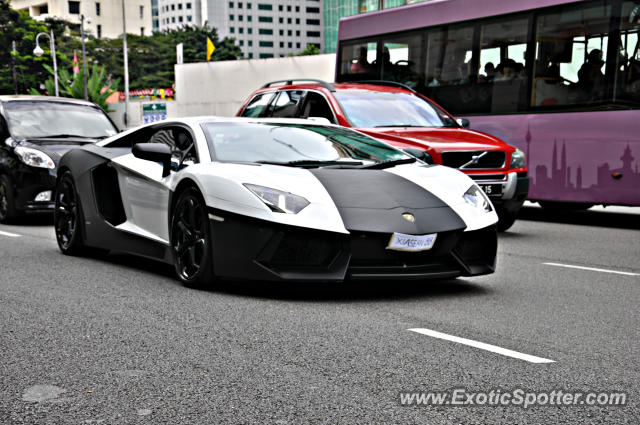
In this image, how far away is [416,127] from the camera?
11.4 metres

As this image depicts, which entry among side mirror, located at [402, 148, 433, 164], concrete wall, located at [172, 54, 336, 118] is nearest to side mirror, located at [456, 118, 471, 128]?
side mirror, located at [402, 148, 433, 164]

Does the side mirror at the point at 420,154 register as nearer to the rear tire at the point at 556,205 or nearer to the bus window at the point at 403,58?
the rear tire at the point at 556,205

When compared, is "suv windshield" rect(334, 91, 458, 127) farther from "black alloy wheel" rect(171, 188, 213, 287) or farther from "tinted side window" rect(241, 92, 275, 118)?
"black alloy wheel" rect(171, 188, 213, 287)

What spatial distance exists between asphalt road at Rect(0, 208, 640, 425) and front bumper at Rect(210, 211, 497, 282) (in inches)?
7.7

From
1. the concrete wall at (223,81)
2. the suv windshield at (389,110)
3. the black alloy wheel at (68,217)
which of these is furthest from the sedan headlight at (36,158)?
the concrete wall at (223,81)

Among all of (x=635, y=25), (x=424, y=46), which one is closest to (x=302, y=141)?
(x=635, y=25)

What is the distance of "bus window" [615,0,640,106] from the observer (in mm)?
11984

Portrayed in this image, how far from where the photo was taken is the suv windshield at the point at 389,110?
11.5 meters

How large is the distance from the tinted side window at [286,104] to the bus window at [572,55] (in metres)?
3.52

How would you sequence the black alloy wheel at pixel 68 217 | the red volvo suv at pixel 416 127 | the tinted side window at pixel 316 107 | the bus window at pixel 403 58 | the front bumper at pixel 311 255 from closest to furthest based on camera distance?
the front bumper at pixel 311 255, the black alloy wheel at pixel 68 217, the red volvo suv at pixel 416 127, the tinted side window at pixel 316 107, the bus window at pixel 403 58

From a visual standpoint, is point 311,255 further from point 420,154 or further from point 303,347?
point 420,154

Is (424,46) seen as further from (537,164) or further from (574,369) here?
(574,369)

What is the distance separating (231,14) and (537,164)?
182 metres

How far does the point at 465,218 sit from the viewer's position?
252 inches
